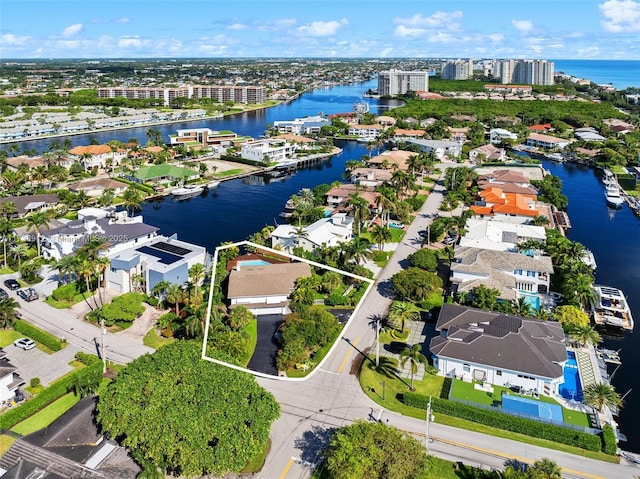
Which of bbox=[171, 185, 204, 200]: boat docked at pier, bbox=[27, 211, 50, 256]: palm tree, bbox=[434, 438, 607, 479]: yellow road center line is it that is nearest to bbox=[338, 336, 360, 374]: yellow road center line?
bbox=[434, 438, 607, 479]: yellow road center line

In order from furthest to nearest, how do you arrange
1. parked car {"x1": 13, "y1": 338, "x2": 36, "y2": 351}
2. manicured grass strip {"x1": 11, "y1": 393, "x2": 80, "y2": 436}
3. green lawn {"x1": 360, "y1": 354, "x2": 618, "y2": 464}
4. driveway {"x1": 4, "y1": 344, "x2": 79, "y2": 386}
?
parked car {"x1": 13, "y1": 338, "x2": 36, "y2": 351} → driveway {"x1": 4, "y1": 344, "x2": 79, "y2": 386} → manicured grass strip {"x1": 11, "y1": 393, "x2": 80, "y2": 436} → green lawn {"x1": 360, "y1": 354, "x2": 618, "y2": 464}

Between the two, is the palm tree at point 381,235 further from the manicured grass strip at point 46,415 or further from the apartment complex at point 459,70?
the apartment complex at point 459,70

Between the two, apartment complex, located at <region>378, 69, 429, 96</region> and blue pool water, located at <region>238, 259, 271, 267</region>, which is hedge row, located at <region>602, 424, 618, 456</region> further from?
apartment complex, located at <region>378, 69, 429, 96</region>

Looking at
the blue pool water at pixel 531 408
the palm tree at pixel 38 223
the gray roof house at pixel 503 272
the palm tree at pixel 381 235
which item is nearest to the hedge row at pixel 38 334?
the palm tree at pixel 38 223

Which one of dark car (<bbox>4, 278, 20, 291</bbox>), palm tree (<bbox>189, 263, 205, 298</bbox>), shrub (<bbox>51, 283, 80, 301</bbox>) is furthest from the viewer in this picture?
dark car (<bbox>4, 278, 20, 291</bbox>)

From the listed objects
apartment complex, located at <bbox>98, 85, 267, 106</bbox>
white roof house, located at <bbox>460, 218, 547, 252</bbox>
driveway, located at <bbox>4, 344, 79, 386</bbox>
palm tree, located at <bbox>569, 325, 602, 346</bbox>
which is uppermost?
apartment complex, located at <bbox>98, 85, 267, 106</bbox>

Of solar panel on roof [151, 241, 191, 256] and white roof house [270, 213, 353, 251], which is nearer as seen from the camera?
solar panel on roof [151, 241, 191, 256]
